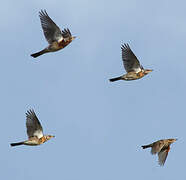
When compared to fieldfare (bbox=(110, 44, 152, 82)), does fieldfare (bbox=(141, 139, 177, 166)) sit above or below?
below

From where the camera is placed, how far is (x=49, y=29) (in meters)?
43.9

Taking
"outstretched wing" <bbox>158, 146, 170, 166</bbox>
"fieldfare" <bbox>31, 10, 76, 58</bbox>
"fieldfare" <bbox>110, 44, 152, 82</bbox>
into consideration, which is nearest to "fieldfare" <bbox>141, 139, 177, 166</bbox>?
"outstretched wing" <bbox>158, 146, 170, 166</bbox>

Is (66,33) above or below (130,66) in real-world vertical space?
above

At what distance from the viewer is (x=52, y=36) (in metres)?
44.2

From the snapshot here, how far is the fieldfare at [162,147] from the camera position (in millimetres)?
43562

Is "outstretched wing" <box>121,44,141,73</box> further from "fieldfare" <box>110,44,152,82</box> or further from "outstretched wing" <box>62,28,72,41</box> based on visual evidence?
"outstretched wing" <box>62,28,72,41</box>

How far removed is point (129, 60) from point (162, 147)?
15.2ft

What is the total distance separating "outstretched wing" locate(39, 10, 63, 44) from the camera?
43.7 m

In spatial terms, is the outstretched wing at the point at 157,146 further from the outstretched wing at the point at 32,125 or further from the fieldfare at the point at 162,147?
the outstretched wing at the point at 32,125

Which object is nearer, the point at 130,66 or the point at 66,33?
the point at 130,66

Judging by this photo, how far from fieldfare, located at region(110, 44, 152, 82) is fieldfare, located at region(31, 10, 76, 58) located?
8.88ft

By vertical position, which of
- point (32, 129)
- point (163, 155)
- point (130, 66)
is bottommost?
point (163, 155)

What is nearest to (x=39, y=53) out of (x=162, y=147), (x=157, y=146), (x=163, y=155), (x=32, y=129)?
(x=32, y=129)

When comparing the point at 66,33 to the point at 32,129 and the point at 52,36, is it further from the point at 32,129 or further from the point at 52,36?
the point at 32,129
